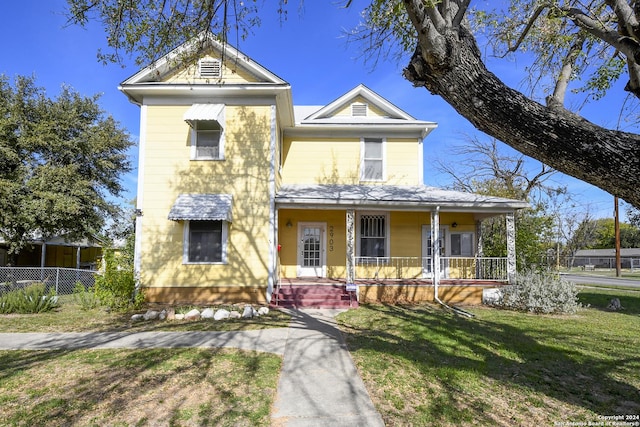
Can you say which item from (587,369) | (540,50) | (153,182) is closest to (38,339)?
(153,182)

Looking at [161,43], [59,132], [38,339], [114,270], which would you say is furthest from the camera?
[59,132]

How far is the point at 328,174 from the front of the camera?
45.0ft

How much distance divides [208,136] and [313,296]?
5.97 m

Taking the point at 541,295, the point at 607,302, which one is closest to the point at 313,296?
the point at 541,295

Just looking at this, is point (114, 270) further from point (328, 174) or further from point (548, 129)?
point (548, 129)

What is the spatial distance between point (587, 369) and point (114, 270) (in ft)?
34.5

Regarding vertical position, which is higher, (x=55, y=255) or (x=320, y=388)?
(x=55, y=255)

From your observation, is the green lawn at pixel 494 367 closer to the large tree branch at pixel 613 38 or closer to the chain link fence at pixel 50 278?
the large tree branch at pixel 613 38

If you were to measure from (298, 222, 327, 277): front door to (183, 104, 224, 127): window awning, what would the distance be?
4.71 metres

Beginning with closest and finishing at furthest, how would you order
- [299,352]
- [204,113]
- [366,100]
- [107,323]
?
[299,352]
[107,323]
[204,113]
[366,100]

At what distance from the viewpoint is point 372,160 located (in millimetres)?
13695

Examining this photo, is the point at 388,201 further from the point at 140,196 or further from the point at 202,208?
the point at 140,196

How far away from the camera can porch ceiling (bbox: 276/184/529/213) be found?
11352 mm

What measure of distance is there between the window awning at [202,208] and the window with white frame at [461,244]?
828cm
